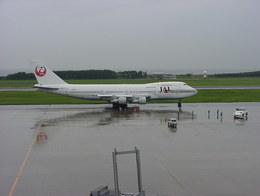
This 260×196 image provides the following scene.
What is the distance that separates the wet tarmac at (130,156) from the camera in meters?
17.3

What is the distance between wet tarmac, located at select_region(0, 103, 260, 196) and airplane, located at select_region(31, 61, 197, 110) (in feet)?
37.7

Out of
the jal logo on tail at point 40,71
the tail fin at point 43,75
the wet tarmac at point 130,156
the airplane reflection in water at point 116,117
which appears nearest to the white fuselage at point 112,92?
the tail fin at point 43,75

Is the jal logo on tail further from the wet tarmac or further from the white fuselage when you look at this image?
the wet tarmac

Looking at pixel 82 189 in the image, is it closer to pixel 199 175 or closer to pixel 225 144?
pixel 199 175

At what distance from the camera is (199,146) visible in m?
26.2

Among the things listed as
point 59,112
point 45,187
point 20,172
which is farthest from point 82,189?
point 59,112

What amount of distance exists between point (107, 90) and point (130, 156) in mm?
30294

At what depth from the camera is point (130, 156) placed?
905 inches

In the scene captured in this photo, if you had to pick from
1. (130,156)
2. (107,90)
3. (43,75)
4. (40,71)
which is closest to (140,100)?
(107,90)

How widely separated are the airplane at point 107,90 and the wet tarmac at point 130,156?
1150 cm

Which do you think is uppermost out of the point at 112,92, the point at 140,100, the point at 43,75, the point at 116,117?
the point at 43,75

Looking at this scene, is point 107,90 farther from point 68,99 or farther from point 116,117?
point 68,99

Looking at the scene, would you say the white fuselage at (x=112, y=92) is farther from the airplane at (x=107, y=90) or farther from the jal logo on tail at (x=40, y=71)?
the jal logo on tail at (x=40, y=71)

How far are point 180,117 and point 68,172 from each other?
24.2m
